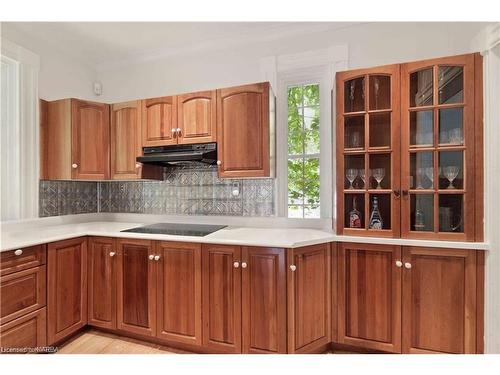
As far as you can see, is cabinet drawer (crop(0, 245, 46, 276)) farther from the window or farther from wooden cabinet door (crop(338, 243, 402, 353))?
wooden cabinet door (crop(338, 243, 402, 353))

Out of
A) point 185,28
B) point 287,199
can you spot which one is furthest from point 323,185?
point 185,28

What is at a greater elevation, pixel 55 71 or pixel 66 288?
pixel 55 71

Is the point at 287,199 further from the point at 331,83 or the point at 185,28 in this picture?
the point at 185,28

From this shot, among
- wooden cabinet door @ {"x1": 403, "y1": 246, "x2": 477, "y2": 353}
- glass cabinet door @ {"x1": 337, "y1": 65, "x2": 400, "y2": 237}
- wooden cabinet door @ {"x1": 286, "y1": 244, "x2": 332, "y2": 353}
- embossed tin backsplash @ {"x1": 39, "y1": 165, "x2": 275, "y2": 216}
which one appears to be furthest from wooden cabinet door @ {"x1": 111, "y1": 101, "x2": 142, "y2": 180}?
wooden cabinet door @ {"x1": 403, "y1": 246, "x2": 477, "y2": 353}

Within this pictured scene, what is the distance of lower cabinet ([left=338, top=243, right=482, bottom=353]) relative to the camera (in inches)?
63.1

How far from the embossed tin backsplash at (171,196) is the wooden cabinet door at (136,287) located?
69cm

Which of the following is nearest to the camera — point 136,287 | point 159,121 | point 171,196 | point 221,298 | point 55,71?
point 221,298

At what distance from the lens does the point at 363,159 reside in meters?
1.83

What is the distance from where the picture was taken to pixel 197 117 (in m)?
2.17

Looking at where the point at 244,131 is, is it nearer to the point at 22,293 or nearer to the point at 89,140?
the point at 89,140

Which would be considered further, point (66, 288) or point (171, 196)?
point (171, 196)

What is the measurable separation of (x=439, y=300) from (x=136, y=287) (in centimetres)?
203

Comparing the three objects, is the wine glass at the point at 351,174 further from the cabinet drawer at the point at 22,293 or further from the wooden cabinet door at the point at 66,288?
the cabinet drawer at the point at 22,293

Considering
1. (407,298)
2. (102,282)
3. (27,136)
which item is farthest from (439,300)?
(27,136)
